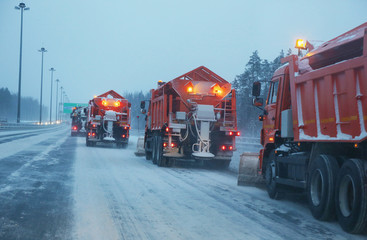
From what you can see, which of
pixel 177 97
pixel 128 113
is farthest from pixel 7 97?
pixel 177 97

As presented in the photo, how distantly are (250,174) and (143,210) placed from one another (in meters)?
4.29

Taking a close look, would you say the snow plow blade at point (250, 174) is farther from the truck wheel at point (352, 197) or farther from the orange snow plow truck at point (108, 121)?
the orange snow plow truck at point (108, 121)

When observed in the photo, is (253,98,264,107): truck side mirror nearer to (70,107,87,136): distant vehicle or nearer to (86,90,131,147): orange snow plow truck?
(86,90,131,147): orange snow plow truck

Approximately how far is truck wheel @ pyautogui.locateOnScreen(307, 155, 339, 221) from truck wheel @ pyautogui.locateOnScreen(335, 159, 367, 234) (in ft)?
0.66

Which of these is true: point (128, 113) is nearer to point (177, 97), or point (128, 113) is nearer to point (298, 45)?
point (177, 97)

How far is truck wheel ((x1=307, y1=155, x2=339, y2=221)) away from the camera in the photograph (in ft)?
20.9

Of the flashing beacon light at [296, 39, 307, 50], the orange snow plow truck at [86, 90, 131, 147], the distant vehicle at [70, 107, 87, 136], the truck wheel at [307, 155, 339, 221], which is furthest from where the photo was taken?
the distant vehicle at [70, 107, 87, 136]

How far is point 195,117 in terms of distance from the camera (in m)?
14.1

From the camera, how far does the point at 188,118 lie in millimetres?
14547

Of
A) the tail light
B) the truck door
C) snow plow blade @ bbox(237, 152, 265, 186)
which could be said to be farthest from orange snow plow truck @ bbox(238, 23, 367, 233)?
the tail light

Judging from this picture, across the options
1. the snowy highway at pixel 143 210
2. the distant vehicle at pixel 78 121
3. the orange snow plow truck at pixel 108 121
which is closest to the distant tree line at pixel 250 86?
the distant vehicle at pixel 78 121

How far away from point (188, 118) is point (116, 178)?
4222 mm

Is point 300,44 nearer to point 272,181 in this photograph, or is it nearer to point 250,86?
point 272,181

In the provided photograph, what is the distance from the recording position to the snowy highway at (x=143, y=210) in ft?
18.5
